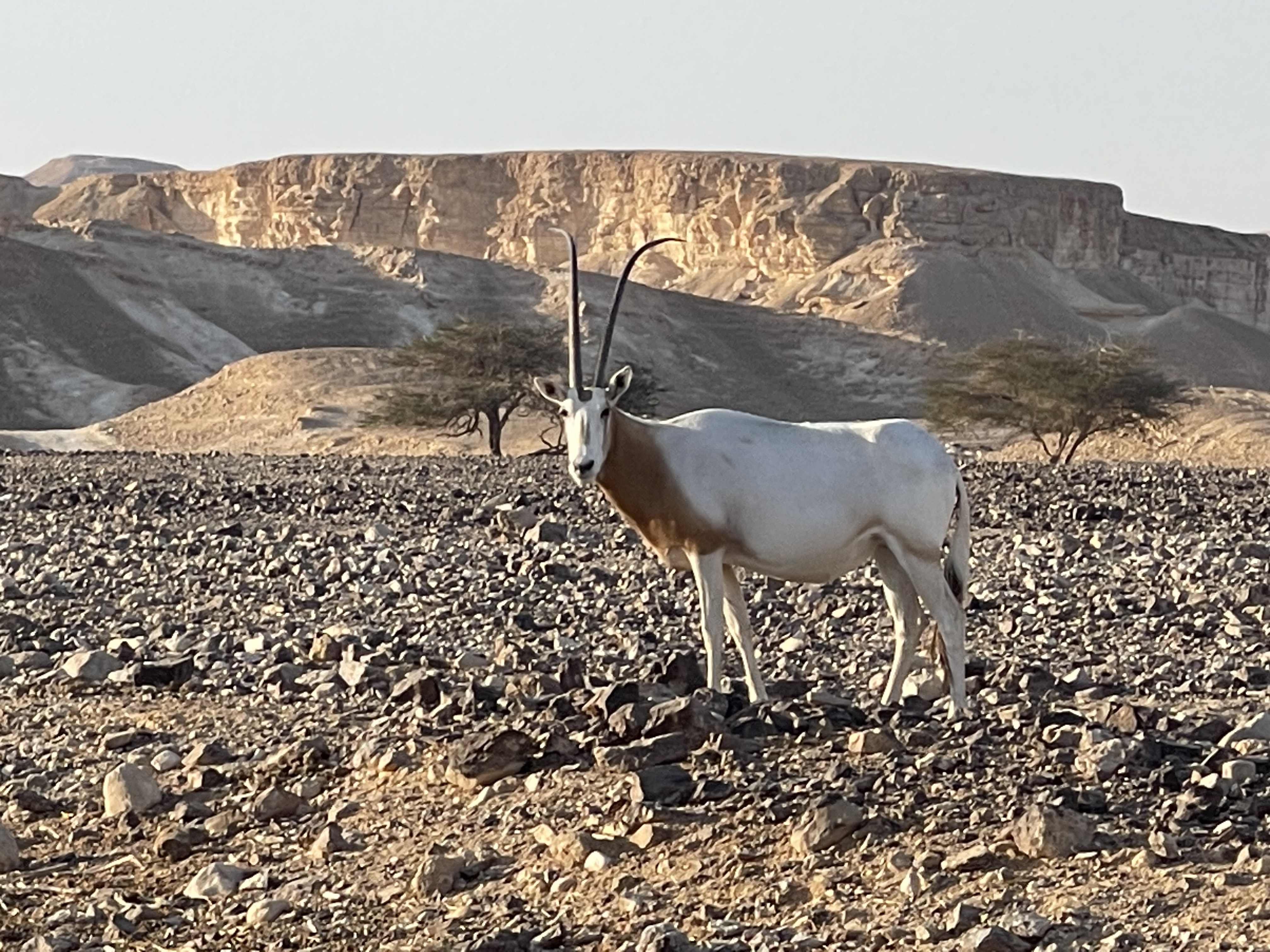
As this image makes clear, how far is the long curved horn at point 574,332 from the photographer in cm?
868

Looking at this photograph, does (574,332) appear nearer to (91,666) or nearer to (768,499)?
(768,499)

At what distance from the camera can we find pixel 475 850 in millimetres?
6785

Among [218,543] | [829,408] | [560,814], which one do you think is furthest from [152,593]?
[829,408]

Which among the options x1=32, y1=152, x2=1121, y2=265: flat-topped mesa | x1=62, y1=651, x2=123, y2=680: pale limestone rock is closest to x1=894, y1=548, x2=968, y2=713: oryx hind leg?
x1=62, y1=651, x2=123, y2=680: pale limestone rock

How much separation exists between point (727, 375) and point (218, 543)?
55.5 m

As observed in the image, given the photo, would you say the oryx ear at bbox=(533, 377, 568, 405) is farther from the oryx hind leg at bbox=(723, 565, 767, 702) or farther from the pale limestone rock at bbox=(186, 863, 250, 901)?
the pale limestone rock at bbox=(186, 863, 250, 901)

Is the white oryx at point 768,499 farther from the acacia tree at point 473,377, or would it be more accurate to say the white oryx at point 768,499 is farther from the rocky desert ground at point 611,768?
the acacia tree at point 473,377

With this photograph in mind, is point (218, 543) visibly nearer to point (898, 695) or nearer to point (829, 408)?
point (898, 695)

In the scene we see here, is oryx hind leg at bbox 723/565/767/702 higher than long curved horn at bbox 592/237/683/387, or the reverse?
long curved horn at bbox 592/237/683/387

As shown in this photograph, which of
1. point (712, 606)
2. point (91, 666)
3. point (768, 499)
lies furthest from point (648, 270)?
point (712, 606)

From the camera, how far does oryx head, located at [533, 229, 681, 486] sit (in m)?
8.40

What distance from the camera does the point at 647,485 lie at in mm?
8625

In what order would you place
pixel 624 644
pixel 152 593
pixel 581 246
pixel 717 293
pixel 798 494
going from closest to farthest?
pixel 798 494 → pixel 624 644 → pixel 152 593 → pixel 717 293 → pixel 581 246

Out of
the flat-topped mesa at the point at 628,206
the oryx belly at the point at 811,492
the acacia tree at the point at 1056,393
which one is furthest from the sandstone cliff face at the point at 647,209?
the oryx belly at the point at 811,492
